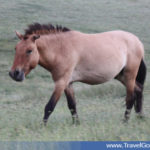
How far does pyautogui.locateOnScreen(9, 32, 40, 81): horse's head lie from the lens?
22.9 ft

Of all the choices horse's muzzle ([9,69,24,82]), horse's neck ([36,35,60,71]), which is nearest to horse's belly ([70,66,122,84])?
horse's neck ([36,35,60,71])

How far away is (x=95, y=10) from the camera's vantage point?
25.6 metres

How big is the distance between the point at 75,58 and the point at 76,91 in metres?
3.91

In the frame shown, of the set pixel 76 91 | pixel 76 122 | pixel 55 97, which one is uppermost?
pixel 55 97

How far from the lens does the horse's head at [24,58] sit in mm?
6992

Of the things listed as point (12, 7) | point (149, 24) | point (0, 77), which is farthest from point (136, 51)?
point (12, 7)

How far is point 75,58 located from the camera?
7.53 m

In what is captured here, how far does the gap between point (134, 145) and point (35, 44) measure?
2900 millimetres

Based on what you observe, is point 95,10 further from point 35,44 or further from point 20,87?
point 35,44

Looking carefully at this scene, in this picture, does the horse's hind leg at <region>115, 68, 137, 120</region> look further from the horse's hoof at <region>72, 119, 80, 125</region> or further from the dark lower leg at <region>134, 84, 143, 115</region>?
the horse's hoof at <region>72, 119, 80, 125</region>

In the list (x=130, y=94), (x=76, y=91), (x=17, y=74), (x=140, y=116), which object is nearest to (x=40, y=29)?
(x=17, y=74)

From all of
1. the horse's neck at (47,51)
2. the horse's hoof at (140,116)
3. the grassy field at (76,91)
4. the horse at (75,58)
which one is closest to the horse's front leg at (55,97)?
the horse at (75,58)

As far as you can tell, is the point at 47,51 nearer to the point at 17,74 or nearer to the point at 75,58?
the point at 75,58

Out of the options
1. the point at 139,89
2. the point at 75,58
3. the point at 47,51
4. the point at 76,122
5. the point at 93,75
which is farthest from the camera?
the point at 139,89
